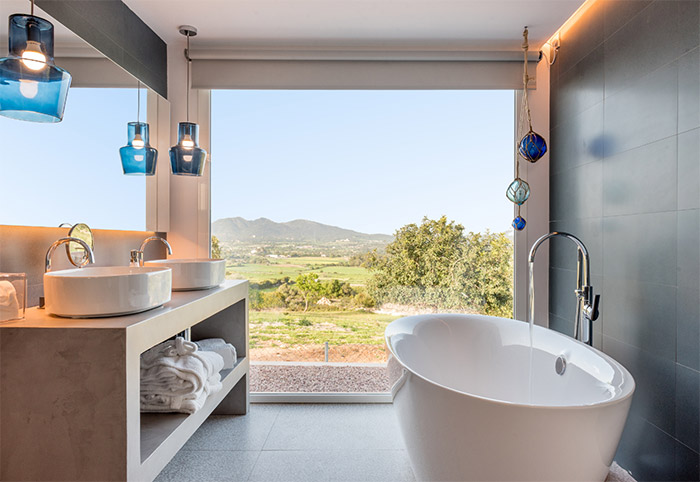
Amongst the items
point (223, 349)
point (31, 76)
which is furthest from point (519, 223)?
point (31, 76)

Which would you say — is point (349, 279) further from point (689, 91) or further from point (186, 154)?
point (689, 91)

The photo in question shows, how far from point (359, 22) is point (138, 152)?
59.6 inches

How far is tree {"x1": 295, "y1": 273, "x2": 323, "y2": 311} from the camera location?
120 inches

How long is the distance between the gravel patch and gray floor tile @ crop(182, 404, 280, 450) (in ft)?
0.64

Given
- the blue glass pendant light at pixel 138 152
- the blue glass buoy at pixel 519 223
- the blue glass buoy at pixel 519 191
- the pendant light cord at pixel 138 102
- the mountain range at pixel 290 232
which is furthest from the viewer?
the mountain range at pixel 290 232

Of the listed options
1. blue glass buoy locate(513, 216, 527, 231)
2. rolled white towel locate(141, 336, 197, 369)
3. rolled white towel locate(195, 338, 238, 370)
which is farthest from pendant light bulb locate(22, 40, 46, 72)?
blue glass buoy locate(513, 216, 527, 231)

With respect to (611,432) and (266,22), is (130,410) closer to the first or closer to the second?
(611,432)

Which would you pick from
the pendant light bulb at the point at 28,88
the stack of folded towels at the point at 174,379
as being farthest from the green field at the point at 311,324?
the pendant light bulb at the point at 28,88

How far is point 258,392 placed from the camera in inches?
118

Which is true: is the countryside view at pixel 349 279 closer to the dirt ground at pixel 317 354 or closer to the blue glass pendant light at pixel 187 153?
the dirt ground at pixel 317 354

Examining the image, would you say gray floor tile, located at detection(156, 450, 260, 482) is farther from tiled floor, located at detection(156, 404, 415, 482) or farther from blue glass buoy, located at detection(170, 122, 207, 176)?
blue glass buoy, located at detection(170, 122, 207, 176)

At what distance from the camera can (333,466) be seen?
2.16 meters

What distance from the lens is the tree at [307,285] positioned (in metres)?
3.05

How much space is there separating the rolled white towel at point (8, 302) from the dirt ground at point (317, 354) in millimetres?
1778
